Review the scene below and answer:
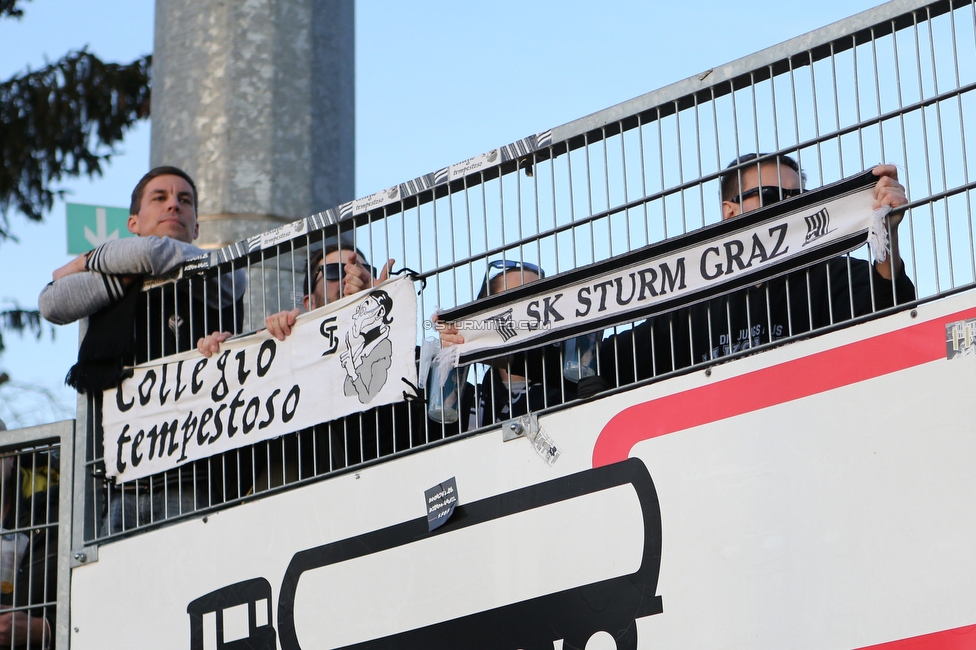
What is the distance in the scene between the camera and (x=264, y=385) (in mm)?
5566

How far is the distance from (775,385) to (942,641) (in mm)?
919

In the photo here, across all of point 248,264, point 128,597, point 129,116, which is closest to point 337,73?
point 248,264

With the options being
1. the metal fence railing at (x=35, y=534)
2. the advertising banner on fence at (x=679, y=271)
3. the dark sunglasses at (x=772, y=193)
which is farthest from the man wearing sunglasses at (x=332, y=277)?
the dark sunglasses at (x=772, y=193)

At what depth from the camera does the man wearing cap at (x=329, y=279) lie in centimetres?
540

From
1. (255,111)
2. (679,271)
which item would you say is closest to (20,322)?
(255,111)

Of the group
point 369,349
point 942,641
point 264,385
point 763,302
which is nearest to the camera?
point 942,641

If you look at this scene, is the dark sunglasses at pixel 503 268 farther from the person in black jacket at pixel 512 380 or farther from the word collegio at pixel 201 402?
the word collegio at pixel 201 402

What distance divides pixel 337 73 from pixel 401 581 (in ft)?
11.8

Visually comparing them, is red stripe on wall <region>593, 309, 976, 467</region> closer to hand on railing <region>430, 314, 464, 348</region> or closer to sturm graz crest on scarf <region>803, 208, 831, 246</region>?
sturm graz crest on scarf <region>803, 208, 831, 246</region>

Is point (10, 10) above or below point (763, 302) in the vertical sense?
above

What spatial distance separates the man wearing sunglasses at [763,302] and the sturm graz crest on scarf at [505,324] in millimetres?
342

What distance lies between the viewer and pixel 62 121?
16719 mm

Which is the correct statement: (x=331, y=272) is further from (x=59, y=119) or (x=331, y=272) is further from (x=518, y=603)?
(x=59, y=119)

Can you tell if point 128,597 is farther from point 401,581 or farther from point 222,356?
point 401,581
